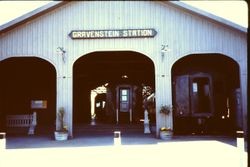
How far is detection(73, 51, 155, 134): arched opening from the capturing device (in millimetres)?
22875

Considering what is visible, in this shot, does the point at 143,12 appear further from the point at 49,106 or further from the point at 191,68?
the point at 49,106

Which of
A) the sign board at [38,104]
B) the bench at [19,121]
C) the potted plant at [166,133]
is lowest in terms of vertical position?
the potted plant at [166,133]

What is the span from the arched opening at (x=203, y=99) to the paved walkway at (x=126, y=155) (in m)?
3.91

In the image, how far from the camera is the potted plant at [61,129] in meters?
16.0

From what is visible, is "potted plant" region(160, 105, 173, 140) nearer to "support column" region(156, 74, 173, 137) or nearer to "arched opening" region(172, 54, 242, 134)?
"support column" region(156, 74, 173, 137)

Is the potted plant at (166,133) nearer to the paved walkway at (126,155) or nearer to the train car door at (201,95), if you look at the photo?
the paved walkway at (126,155)

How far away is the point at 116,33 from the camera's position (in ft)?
54.2

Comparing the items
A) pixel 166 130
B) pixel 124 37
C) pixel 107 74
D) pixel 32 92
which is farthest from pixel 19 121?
pixel 166 130

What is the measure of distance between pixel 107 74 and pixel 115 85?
106 cm

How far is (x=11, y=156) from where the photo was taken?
11.2 metres

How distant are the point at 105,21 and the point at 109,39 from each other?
0.93 m

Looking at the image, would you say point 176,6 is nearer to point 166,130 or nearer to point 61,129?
point 166,130

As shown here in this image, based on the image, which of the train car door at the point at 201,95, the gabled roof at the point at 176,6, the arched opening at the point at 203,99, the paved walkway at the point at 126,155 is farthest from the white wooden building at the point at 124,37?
the paved walkway at the point at 126,155

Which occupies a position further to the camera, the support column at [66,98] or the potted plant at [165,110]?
the support column at [66,98]
